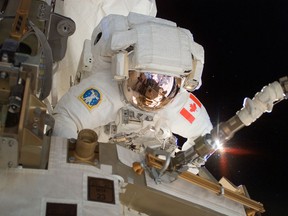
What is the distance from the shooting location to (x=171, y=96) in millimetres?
2586

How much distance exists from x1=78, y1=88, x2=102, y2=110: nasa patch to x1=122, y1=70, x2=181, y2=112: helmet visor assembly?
15 centimetres

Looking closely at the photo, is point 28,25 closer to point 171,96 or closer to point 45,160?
point 45,160

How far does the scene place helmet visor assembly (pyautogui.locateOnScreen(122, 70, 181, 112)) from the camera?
2529 mm

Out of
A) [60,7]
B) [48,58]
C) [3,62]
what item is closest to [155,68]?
[48,58]

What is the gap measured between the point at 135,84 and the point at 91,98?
0.25 metres

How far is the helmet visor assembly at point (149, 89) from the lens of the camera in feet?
8.30

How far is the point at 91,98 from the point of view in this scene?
2514mm

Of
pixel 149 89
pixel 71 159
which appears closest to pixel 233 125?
pixel 149 89

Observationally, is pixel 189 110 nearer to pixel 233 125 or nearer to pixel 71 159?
pixel 233 125

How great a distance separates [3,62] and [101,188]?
1.78 ft

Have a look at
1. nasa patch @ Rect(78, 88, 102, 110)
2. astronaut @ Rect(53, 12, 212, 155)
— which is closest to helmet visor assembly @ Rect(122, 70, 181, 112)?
astronaut @ Rect(53, 12, 212, 155)

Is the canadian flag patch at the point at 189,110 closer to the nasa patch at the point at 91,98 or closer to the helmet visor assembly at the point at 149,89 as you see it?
the helmet visor assembly at the point at 149,89

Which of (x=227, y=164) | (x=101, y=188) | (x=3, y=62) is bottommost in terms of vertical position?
(x=101, y=188)

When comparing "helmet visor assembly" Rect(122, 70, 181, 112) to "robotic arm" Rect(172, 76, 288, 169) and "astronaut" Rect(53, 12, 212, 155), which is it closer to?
"astronaut" Rect(53, 12, 212, 155)
